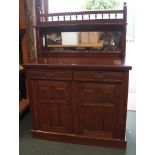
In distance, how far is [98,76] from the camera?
1.79m

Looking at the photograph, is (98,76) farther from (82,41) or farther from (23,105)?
(23,105)

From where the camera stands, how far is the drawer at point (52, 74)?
187 centimetres

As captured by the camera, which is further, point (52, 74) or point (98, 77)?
point (52, 74)

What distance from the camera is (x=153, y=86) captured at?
917mm

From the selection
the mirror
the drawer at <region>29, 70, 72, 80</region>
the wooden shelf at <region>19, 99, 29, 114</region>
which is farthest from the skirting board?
→ the mirror

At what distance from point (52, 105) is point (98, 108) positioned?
19.5 inches

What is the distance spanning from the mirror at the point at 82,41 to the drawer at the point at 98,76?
480mm

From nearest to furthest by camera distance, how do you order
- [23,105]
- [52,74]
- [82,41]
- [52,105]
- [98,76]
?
[98,76] < [52,74] < [52,105] < [82,41] < [23,105]

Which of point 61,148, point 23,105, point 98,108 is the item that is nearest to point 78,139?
point 61,148

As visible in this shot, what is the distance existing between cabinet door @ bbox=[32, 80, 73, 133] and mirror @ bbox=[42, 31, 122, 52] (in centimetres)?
54

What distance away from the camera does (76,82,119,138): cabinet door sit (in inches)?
72.1
